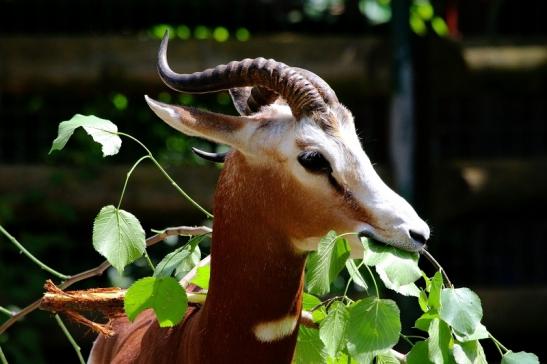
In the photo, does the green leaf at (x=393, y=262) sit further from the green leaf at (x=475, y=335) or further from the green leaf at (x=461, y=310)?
the green leaf at (x=475, y=335)

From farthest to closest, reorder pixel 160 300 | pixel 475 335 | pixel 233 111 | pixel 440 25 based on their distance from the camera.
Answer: pixel 440 25 → pixel 233 111 → pixel 160 300 → pixel 475 335

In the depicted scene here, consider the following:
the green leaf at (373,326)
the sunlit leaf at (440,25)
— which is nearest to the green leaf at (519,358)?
the green leaf at (373,326)

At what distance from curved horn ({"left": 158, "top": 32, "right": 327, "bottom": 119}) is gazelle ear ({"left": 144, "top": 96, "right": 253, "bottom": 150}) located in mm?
78

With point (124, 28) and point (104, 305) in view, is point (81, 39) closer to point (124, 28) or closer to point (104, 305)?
point (124, 28)

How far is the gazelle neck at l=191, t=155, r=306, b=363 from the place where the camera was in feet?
10.9

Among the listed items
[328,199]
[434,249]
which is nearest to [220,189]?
[328,199]

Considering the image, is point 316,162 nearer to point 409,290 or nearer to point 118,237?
point 409,290

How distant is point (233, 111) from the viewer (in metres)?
8.10

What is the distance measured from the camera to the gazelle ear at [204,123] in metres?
3.30

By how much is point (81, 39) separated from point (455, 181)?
2.39 metres

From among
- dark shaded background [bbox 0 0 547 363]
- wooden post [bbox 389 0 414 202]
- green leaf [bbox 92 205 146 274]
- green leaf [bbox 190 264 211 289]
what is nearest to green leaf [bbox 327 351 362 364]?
green leaf [bbox 190 264 211 289]

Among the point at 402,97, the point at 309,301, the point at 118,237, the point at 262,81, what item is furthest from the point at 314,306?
the point at 402,97

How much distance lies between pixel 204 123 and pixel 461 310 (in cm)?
81

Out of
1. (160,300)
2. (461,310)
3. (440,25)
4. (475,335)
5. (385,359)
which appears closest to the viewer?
(461,310)
